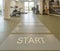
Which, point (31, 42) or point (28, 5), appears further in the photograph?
point (28, 5)

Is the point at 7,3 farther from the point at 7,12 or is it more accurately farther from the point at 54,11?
the point at 54,11

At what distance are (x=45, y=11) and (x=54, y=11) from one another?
114 inches

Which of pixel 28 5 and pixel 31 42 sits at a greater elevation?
pixel 28 5

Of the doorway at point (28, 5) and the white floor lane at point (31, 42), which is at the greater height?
the doorway at point (28, 5)

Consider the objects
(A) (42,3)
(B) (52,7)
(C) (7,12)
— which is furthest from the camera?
(A) (42,3)

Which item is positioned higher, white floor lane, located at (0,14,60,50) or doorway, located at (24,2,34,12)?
doorway, located at (24,2,34,12)

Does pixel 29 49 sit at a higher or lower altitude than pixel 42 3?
lower

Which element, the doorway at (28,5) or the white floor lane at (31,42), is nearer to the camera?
the white floor lane at (31,42)

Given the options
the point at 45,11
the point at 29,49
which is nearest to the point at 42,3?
the point at 45,11

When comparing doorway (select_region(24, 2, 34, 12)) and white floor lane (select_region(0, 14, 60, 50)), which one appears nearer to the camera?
white floor lane (select_region(0, 14, 60, 50))

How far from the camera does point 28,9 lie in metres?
39.2

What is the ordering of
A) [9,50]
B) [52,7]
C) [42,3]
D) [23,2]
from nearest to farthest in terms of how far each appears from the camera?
1. [9,50]
2. [52,7]
3. [42,3]
4. [23,2]

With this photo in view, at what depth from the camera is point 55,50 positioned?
376cm

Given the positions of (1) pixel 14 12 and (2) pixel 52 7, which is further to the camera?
(2) pixel 52 7
